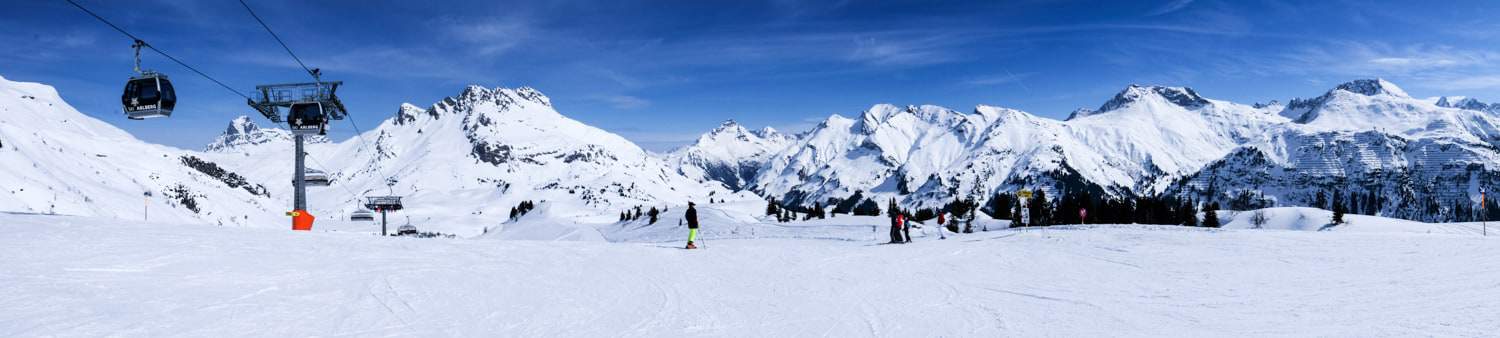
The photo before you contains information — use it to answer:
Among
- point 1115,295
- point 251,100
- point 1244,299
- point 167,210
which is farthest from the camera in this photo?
point 167,210

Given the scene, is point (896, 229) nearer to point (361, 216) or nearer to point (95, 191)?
point (361, 216)

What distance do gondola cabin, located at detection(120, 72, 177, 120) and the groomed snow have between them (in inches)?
317

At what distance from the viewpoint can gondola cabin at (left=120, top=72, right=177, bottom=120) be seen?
25.6 m

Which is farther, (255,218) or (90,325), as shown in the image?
(255,218)

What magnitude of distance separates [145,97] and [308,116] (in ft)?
35.4

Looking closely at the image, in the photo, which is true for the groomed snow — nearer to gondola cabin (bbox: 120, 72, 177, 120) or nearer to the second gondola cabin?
gondola cabin (bbox: 120, 72, 177, 120)

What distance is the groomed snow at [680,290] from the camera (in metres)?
9.52

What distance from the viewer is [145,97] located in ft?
84.1

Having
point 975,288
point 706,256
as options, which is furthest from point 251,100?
point 975,288

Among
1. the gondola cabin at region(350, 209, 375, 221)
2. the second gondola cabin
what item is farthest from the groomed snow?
the gondola cabin at region(350, 209, 375, 221)

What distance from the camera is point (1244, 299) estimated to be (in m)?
12.4

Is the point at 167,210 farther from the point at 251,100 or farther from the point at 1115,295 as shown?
the point at 1115,295

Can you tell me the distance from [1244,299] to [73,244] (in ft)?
70.3

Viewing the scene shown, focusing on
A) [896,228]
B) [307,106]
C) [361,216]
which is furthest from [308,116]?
[361,216]
